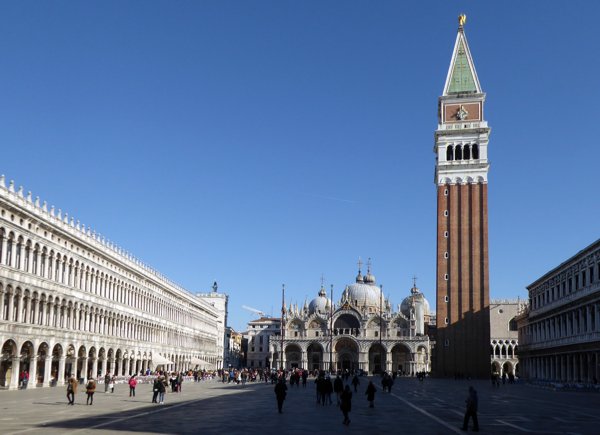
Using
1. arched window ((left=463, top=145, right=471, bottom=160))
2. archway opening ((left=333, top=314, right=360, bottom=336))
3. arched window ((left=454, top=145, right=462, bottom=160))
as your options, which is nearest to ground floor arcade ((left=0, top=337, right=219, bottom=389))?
arched window ((left=454, top=145, right=462, bottom=160))

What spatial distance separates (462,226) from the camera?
83.0 meters

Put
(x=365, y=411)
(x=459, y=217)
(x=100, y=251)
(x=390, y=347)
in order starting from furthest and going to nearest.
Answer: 1. (x=390, y=347)
2. (x=459, y=217)
3. (x=100, y=251)
4. (x=365, y=411)

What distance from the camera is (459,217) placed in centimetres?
8338

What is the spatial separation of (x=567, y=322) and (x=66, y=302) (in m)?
43.0

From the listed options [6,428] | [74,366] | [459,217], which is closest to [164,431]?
[6,428]

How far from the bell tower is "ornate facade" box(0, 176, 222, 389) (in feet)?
109

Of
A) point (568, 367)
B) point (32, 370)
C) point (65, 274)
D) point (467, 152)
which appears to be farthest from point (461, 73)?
point (32, 370)

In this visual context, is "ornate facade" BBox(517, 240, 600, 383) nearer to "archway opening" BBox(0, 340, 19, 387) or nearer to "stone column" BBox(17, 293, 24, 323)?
"stone column" BBox(17, 293, 24, 323)

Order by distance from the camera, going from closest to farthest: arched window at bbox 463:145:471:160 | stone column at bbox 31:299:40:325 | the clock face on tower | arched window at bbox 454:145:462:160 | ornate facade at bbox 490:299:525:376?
stone column at bbox 31:299:40:325 < arched window at bbox 463:145:471:160 < arched window at bbox 454:145:462:160 < the clock face on tower < ornate facade at bbox 490:299:525:376

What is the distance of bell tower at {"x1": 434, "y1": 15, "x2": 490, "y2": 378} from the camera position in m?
80.1

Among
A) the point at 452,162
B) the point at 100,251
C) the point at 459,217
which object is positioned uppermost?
the point at 452,162

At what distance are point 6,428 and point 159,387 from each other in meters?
12.2

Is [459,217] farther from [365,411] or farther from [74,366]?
[365,411]

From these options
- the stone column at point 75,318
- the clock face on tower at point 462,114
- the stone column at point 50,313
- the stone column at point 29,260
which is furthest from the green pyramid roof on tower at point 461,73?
the stone column at point 29,260
